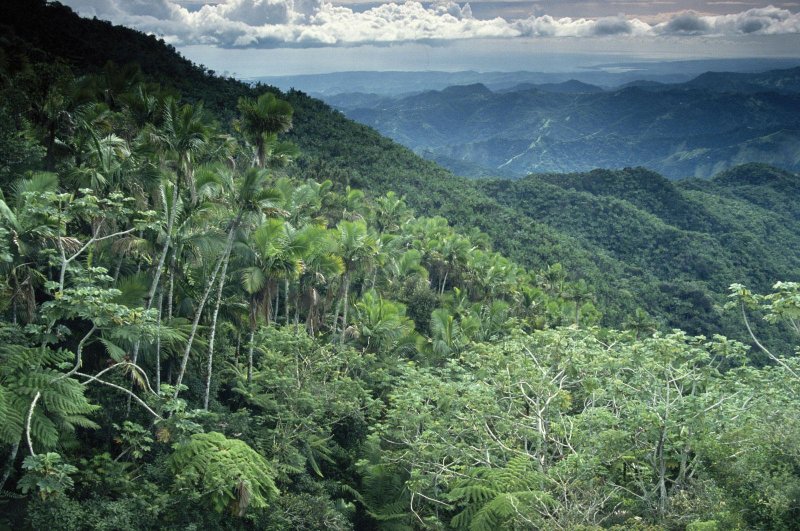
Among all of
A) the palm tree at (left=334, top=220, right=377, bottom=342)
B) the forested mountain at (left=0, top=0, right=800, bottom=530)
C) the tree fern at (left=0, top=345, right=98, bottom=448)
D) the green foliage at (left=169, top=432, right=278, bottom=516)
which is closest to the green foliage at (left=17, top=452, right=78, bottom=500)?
the forested mountain at (left=0, top=0, right=800, bottom=530)

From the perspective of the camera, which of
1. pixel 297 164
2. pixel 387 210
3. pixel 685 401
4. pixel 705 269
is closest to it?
pixel 685 401

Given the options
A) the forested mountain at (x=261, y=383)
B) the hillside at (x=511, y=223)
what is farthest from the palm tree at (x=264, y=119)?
the hillside at (x=511, y=223)

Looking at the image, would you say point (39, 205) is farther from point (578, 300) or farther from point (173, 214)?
point (578, 300)

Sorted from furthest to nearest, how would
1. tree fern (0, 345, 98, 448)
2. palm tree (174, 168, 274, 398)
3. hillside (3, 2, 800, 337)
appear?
hillside (3, 2, 800, 337) → palm tree (174, 168, 274, 398) → tree fern (0, 345, 98, 448)

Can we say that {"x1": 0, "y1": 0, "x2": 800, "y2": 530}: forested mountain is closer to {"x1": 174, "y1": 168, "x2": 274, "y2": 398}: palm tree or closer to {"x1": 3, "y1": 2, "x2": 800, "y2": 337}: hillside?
{"x1": 174, "y1": 168, "x2": 274, "y2": 398}: palm tree

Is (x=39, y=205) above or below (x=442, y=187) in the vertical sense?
above

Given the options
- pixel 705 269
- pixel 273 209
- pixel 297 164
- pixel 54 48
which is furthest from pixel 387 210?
pixel 705 269
